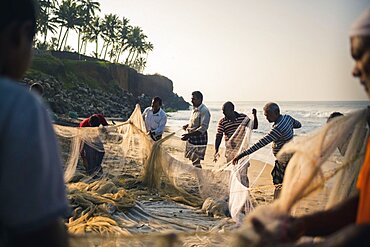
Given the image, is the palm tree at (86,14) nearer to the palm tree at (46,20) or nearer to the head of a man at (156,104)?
the palm tree at (46,20)

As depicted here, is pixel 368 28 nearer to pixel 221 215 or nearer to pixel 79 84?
pixel 221 215

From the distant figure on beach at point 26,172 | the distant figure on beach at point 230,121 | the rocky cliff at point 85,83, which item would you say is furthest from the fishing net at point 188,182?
the rocky cliff at point 85,83

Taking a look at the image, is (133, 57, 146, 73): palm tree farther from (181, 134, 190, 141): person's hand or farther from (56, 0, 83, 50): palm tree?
(181, 134, 190, 141): person's hand

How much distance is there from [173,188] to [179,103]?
92.2 meters

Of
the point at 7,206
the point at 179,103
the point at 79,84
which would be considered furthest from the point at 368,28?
the point at 179,103

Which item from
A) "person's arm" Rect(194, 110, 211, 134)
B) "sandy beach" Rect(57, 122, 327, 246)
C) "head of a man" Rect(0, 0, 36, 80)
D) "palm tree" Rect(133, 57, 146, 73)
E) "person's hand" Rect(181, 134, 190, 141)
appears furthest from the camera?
"palm tree" Rect(133, 57, 146, 73)

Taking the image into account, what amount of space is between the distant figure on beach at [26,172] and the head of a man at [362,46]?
3.41 ft

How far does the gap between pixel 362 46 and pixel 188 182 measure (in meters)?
6.33

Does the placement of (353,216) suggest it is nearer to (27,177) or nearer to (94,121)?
(27,177)

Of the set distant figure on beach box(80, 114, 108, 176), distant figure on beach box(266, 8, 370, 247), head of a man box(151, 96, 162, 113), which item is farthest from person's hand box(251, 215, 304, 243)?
head of a man box(151, 96, 162, 113)

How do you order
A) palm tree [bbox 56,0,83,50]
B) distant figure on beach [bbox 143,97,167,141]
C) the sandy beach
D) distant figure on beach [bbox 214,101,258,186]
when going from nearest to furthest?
the sandy beach → distant figure on beach [bbox 214,101,258,186] → distant figure on beach [bbox 143,97,167,141] → palm tree [bbox 56,0,83,50]

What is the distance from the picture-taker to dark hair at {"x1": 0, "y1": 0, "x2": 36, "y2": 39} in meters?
1.29

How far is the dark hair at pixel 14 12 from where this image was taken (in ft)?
4.23

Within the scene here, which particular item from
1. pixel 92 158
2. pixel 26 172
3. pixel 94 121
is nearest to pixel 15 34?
pixel 26 172
